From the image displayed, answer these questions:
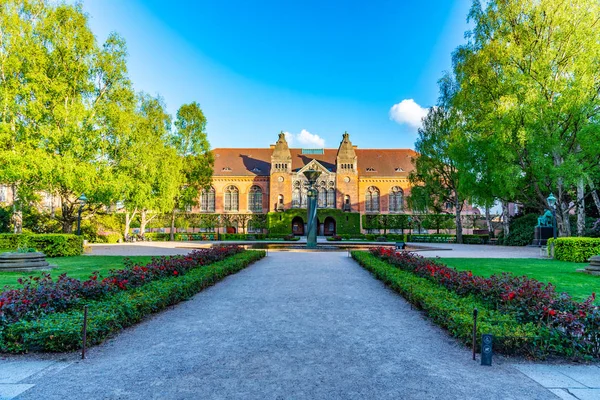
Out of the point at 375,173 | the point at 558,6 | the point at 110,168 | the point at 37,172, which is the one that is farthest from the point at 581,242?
the point at 375,173

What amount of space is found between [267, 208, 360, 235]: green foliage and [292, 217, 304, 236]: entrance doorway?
7.30 ft

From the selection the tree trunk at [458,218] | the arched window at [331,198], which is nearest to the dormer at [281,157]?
the arched window at [331,198]

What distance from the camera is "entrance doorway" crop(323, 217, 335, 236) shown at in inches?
2009

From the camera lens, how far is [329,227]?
51344mm

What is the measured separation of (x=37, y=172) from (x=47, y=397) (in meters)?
18.9

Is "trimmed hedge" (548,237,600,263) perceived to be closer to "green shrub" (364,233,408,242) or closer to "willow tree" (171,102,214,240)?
"green shrub" (364,233,408,242)

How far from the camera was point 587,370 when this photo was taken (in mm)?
4543

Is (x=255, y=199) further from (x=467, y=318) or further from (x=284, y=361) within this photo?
(x=284, y=361)

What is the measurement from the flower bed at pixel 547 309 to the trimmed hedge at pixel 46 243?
18621mm

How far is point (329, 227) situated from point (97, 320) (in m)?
46.6

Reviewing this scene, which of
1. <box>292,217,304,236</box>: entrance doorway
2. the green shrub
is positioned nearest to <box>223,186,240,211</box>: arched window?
<box>292,217,304,236</box>: entrance doorway

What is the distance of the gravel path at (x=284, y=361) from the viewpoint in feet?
12.6

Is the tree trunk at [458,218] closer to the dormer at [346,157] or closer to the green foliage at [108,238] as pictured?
the dormer at [346,157]

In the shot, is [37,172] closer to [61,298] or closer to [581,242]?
[61,298]
